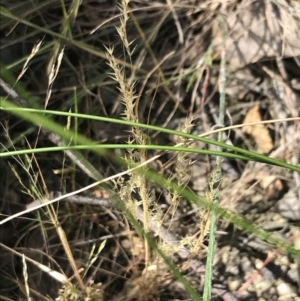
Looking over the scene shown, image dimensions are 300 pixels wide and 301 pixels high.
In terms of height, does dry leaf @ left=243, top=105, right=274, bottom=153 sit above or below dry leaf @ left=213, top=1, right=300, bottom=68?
below

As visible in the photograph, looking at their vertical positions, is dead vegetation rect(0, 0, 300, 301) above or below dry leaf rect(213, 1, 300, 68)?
below

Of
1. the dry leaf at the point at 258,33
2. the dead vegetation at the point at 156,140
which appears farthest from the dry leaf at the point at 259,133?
the dry leaf at the point at 258,33

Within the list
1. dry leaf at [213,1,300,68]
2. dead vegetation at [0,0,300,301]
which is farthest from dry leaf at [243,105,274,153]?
dry leaf at [213,1,300,68]

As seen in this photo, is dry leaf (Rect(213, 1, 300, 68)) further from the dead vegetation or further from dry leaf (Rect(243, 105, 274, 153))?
dry leaf (Rect(243, 105, 274, 153))

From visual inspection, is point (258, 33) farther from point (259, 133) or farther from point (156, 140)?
point (156, 140)

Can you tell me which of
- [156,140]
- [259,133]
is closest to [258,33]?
[259,133]

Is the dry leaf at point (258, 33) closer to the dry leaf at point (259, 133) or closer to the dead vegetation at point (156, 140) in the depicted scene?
the dead vegetation at point (156, 140)

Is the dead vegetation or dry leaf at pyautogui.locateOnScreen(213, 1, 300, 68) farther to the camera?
dry leaf at pyautogui.locateOnScreen(213, 1, 300, 68)

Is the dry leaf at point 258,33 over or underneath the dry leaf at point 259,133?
over

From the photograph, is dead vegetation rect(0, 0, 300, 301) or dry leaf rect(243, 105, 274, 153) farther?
dry leaf rect(243, 105, 274, 153)
